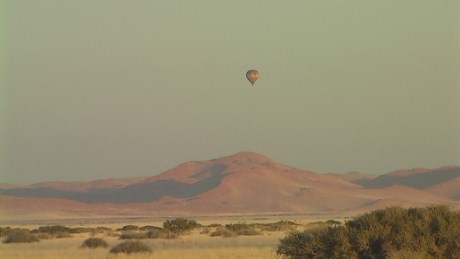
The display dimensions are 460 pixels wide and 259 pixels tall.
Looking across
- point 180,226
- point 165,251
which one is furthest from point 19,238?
point 180,226

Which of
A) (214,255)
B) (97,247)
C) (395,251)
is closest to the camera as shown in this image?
(395,251)

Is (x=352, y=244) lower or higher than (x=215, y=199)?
lower

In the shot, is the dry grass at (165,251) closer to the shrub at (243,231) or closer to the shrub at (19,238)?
the shrub at (19,238)

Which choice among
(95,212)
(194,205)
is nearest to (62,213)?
(95,212)

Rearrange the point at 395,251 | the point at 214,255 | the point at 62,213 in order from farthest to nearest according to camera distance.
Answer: the point at 62,213
the point at 214,255
the point at 395,251

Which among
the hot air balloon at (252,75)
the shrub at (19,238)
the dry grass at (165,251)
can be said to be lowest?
the dry grass at (165,251)

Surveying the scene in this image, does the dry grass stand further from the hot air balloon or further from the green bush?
the hot air balloon

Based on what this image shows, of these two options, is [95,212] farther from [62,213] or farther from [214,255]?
[214,255]

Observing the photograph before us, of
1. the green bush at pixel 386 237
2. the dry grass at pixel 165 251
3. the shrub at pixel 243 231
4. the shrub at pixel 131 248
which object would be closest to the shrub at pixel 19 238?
the dry grass at pixel 165 251

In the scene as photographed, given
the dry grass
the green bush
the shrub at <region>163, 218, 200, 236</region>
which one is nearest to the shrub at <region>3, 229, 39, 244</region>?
the dry grass
